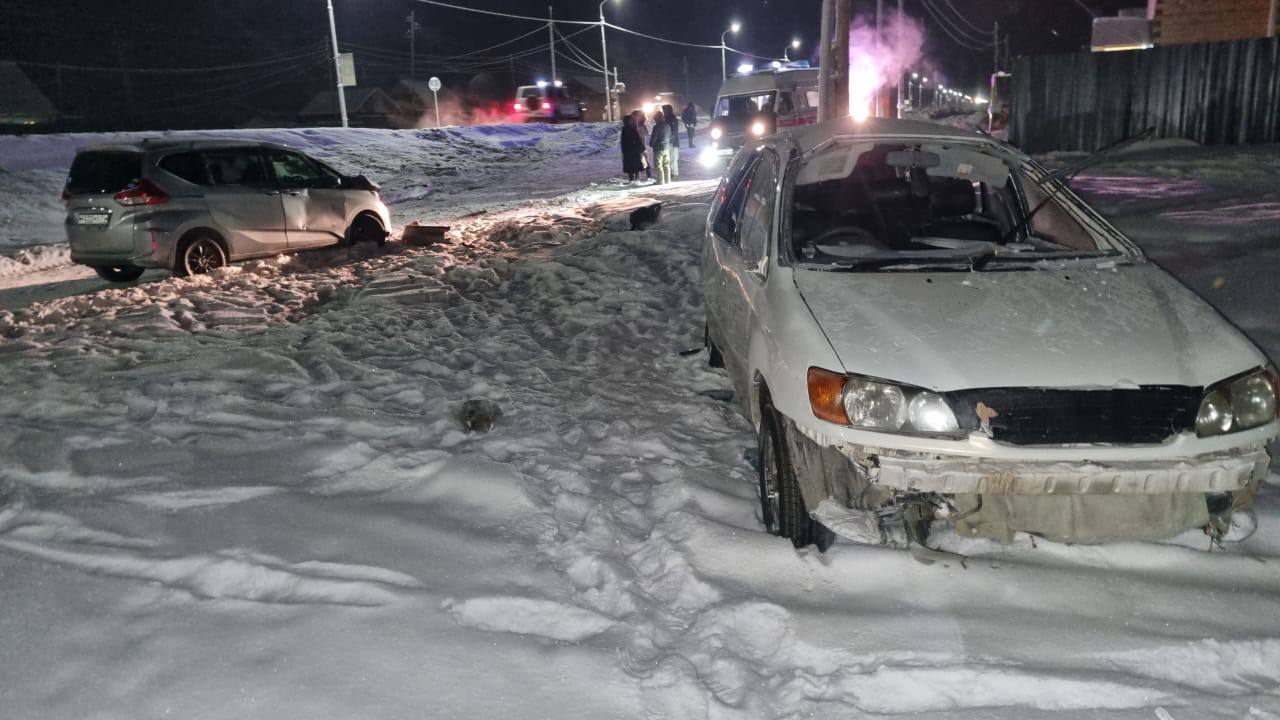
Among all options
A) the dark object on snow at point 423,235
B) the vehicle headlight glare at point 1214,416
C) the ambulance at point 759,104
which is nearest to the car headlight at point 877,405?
the vehicle headlight glare at point 1214,416

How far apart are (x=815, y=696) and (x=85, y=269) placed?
13.1m

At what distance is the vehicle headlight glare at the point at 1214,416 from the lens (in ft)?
10.5

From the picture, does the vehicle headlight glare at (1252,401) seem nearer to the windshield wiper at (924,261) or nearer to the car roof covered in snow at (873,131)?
the windshield wiper at (924,261)

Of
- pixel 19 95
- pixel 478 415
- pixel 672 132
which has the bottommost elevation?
pixel 478 415

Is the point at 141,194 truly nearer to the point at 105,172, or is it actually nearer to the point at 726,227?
the point at 105,172

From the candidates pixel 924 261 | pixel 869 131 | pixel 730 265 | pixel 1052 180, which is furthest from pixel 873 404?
pixel 869 131

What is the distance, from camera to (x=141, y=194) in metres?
10.3

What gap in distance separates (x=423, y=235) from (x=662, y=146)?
8421 millimetres

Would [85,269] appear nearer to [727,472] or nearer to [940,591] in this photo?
[727,472]

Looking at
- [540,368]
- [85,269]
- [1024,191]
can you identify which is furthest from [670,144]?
[1024,191]

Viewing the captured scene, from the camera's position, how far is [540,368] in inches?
262

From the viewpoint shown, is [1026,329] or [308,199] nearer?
[1026,329]

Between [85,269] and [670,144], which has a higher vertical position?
[670,144]

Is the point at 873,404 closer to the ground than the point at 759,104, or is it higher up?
closer to the ground
